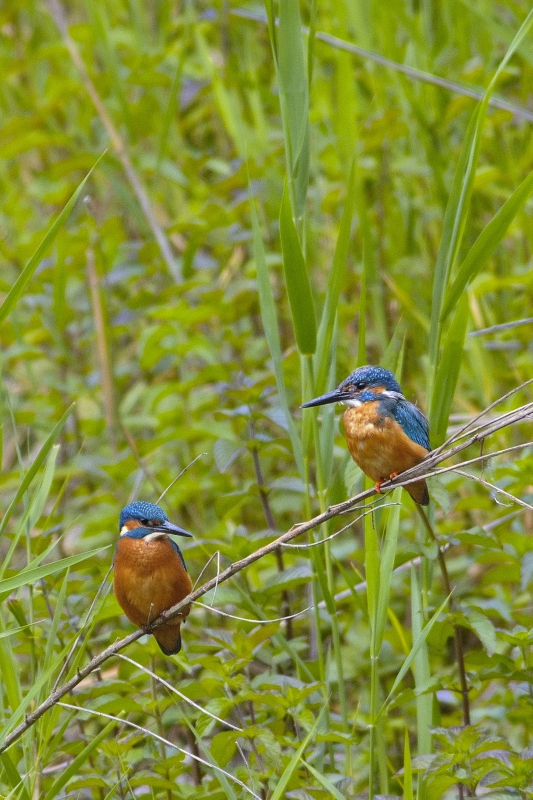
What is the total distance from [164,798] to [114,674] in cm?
72

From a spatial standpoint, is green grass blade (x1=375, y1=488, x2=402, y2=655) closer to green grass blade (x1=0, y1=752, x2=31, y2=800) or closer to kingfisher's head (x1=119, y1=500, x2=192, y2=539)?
kingfisher's head (x1=119, y1=500, x2=192, y2=539)

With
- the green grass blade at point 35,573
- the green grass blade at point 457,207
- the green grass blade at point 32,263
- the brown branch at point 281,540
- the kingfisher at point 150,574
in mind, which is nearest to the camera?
the brown branch at point 281,540

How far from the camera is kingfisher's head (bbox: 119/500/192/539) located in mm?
2400

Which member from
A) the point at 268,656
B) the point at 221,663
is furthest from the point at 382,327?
the point at 221,663

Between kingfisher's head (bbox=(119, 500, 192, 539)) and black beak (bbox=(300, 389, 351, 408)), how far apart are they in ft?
1.61

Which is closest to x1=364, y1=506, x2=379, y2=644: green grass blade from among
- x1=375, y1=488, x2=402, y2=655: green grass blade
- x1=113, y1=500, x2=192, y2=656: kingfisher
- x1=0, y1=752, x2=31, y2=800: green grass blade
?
x1=375, y1=488, x2=402, y2=655: green grass blade

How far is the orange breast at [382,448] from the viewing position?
2152 mm

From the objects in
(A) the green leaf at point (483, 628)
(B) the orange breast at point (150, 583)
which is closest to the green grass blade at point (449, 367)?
(A) the green leaf at point (483, 628)

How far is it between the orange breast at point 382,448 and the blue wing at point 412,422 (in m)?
0.03

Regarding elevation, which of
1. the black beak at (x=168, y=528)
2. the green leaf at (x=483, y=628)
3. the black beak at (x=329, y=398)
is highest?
the black beak at (x=329, y=398)

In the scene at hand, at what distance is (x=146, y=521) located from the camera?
245 centimetres

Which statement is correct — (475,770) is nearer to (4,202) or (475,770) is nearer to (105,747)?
(105,747)

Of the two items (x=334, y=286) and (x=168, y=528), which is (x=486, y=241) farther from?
(x=168, y=528)

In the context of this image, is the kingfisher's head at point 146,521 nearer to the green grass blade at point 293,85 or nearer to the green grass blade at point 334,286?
the green grass blade at point 334,286
